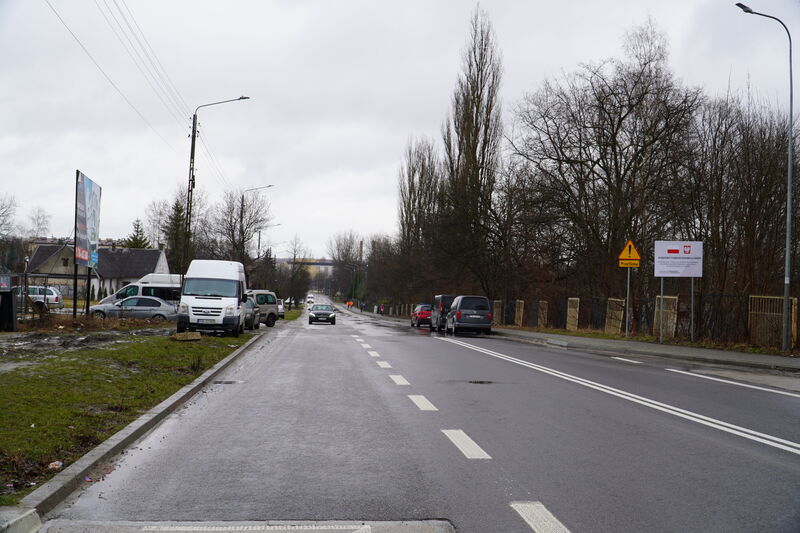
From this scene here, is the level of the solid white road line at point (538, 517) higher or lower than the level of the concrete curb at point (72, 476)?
higher

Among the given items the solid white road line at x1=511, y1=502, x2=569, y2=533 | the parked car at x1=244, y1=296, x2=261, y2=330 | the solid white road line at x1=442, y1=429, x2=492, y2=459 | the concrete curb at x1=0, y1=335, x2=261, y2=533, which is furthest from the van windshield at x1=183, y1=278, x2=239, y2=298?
the solid white road line at x1=511, y1=502, x2=569, y2=533

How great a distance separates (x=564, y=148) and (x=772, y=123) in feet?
34.5

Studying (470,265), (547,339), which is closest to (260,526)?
(547,339)

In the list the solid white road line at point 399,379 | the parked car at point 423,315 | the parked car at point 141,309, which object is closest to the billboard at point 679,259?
the solid white road line at point 399,379

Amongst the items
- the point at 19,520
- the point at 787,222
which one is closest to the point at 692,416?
the point at 19,520

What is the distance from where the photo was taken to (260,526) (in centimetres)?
455

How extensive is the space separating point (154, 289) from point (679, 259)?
27.6m

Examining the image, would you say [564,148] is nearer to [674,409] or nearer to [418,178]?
[674,409]

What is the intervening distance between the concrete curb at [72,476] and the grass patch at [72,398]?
0.12 meters

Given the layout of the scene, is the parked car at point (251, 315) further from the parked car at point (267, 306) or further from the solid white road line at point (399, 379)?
the solid white road line at point (399, 379)

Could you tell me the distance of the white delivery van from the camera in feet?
79.2

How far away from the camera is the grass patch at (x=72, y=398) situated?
19.4 ft

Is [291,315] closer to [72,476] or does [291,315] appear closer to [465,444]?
[465,444]

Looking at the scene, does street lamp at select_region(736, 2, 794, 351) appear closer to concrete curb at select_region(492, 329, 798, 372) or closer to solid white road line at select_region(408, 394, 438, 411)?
concrete curb at select_region(492, 329, 798, 372)
